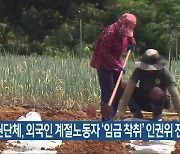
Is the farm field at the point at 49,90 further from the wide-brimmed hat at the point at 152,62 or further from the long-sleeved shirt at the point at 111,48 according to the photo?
the wide-brimmed hat at the point at 152,62

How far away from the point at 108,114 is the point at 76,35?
32.2 ft

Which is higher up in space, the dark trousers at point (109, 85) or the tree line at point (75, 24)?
the tree line at point (75, 24)

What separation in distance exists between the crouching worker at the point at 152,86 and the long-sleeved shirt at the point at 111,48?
35cm

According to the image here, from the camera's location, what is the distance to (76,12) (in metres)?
15.8

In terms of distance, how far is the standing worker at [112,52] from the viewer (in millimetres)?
5617

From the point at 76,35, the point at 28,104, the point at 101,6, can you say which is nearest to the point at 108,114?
the point at 28,104

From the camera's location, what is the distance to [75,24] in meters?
15.4

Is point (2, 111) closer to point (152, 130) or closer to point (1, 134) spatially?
point (1, 134)

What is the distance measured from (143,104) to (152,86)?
0.25 metres

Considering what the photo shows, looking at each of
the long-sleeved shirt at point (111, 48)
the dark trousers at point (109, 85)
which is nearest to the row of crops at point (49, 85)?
the dark trousers at point (109, 85)

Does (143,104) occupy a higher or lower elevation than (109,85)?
lower

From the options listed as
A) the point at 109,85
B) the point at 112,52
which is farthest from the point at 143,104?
the point at 112,52

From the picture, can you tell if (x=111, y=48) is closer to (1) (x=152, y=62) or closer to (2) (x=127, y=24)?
(2) (x=127, y=24)

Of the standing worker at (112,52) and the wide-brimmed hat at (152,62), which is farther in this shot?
the standing worker at (112,52)
